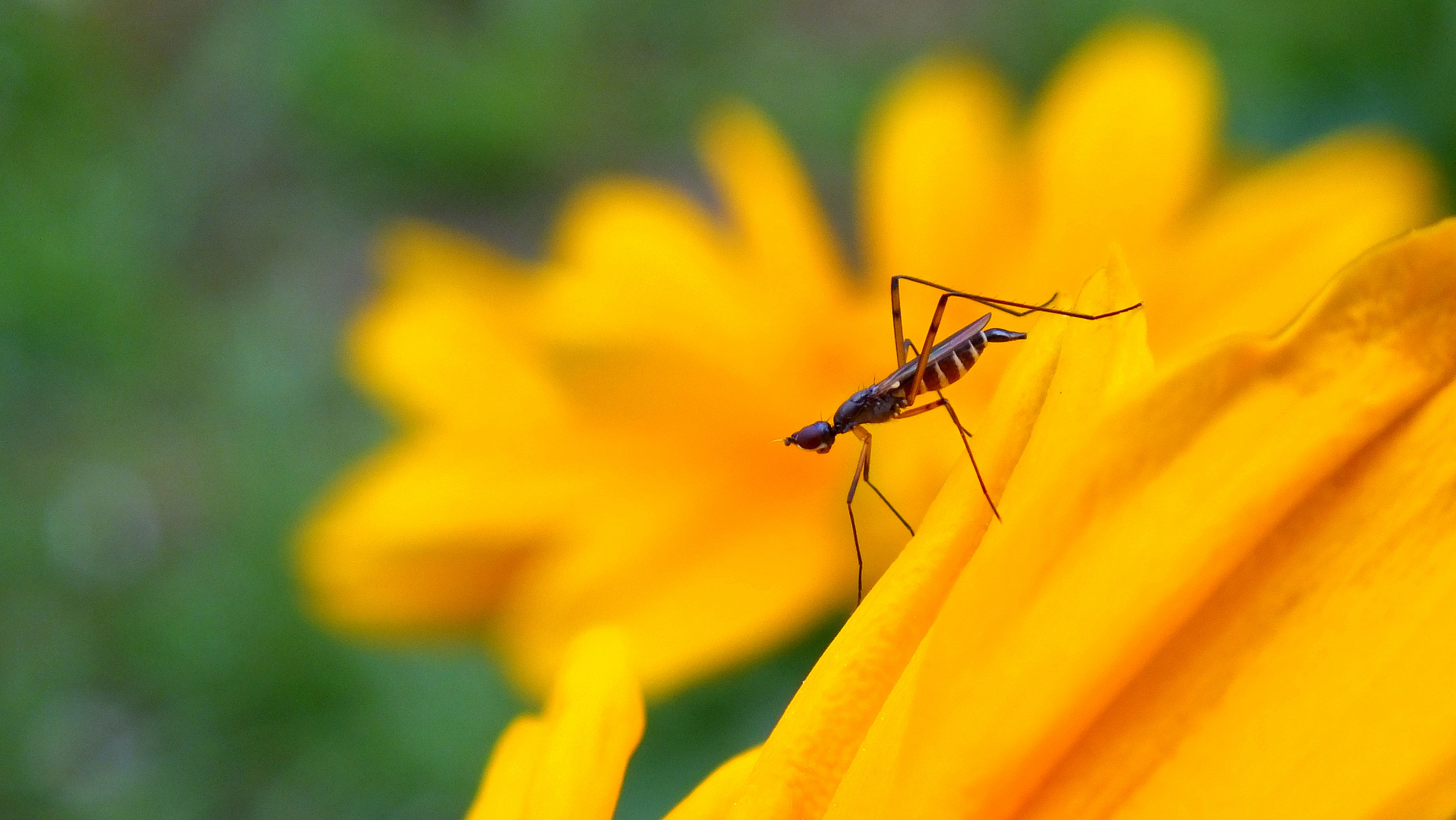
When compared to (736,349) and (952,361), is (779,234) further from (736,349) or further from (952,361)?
(952,361)

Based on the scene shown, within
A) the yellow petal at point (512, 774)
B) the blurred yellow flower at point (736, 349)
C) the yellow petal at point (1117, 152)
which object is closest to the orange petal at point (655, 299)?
the blurred yellow flower at point (736, 349)

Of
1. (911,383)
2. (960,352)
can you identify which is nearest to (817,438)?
(911,383)

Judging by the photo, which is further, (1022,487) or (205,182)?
(205,182)

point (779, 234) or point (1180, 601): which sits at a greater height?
point (779, 234)

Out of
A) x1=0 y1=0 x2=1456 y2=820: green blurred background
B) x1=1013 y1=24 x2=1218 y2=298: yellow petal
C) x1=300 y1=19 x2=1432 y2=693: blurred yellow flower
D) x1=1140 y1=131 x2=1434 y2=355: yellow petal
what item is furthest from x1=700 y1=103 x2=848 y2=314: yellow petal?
x1=0 y1=0 x2=1456 y2=820: green blurred background

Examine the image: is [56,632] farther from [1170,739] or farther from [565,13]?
[1170,739]

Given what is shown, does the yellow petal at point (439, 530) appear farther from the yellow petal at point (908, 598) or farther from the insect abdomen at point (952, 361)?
the yellow petal at point (908, 598)

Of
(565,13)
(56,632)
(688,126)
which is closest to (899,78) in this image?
(688,126)
